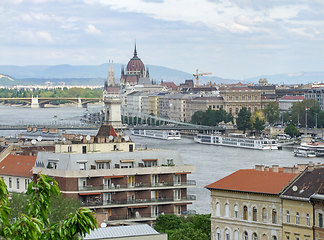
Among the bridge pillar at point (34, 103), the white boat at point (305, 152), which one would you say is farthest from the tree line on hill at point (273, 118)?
the bridge pillar at point (34, 103)

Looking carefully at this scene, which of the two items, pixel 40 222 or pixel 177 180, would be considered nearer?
pixel 40 222

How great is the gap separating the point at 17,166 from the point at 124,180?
4748 millimetres

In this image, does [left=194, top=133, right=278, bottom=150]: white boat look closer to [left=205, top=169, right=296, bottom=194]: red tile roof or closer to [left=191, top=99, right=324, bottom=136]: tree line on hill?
[left=191, top=99, right=324, bottom=136]: tree line on hill

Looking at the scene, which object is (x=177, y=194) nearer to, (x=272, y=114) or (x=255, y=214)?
(x=255, y=214)

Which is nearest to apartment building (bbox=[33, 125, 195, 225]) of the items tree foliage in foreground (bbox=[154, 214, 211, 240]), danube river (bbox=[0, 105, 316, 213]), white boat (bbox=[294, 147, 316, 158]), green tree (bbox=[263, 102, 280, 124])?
tree foliage in foreground (bbox=[154, 214, 211, 240])

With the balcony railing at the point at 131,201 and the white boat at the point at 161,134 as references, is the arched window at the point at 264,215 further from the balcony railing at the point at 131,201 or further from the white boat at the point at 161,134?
the white boat at the point at 161,134

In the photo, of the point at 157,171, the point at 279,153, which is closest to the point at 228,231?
the point at 157,171

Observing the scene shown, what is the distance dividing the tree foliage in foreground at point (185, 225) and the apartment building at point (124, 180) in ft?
2.94

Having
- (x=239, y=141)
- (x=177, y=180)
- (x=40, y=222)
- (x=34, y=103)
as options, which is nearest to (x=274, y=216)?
(x=177, y=180)

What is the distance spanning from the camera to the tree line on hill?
80556 mm

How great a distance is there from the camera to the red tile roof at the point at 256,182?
19109 mm

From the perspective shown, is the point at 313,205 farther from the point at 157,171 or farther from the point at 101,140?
the point at 101,140

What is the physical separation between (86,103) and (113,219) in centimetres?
15366

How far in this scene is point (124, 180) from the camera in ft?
72.6
